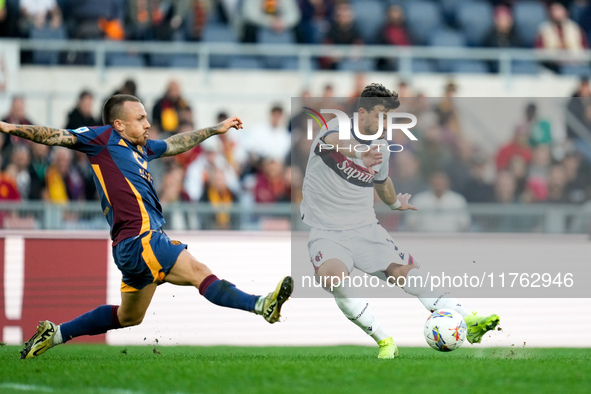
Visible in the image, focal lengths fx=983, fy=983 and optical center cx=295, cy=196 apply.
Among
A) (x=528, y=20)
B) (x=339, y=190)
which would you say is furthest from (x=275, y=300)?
(x=528, y=20)

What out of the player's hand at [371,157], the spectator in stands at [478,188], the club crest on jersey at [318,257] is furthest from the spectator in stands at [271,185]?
the player's hand at [371,157]

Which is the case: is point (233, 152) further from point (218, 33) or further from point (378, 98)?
point (378, 98)

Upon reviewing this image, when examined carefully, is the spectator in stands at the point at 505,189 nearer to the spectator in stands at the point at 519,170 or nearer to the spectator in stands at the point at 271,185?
the spectator in stands at the point at 519,170

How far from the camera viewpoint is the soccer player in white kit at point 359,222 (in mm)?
8477

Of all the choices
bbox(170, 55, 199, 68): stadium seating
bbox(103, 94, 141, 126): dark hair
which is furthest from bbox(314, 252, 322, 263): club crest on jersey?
bbox(170, 55, 199, 68): stadium seating

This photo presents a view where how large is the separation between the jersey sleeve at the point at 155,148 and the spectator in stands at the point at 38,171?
508cm

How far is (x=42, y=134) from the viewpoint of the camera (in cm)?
746

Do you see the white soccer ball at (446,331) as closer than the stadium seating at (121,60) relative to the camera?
Yes

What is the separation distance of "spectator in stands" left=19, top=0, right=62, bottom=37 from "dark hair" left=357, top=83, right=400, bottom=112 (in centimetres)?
843

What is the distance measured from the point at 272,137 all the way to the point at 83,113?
9.03ft

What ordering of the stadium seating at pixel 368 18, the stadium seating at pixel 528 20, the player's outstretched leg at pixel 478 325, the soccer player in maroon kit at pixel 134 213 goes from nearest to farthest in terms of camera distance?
the soccer player in maroon kit at pixel 134 213 < the player's outstretched leg at pixel 478 325 < the stadium seating at pixel 368 18 < the stadium seating at pixel 528 20

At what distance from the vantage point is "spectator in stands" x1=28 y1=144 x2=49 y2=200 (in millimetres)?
12758

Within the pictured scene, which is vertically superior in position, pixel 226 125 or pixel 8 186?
pixel 226 125

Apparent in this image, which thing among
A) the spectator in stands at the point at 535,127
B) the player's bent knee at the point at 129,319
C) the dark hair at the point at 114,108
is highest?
the spectator in stands at the point at 535,127
